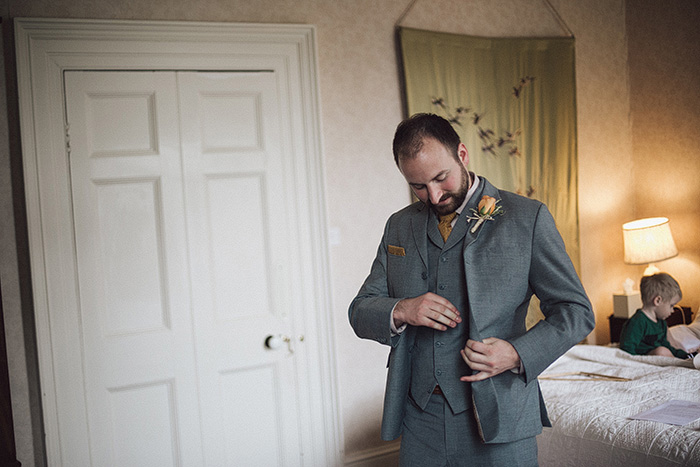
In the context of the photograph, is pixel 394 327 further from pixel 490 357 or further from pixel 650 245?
pixel 650 245

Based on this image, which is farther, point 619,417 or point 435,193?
point 619,417

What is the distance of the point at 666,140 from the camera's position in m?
4.21

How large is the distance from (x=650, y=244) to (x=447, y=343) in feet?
9.31

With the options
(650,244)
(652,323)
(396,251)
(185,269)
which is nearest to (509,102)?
(650,244)

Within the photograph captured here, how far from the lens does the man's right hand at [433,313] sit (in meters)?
1.45

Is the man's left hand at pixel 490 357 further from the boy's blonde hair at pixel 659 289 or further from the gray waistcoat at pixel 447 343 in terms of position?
the boy's blonde hair at pixel 659 289

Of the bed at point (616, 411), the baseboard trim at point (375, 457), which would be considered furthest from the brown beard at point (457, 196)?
the baseboard trim at point (375, 457)

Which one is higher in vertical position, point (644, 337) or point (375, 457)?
point (644, 337)

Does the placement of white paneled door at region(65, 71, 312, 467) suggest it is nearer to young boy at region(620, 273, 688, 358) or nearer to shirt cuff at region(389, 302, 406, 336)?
shirt cuff at region(389, 302, 406, 336)

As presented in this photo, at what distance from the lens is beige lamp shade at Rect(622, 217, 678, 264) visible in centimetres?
388

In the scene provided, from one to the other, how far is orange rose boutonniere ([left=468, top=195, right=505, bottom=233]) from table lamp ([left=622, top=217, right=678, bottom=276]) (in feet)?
8.99

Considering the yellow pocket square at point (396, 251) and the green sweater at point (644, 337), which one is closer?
the yellow pocket square at point (396, 251)

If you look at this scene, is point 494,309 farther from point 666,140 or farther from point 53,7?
point 666,140

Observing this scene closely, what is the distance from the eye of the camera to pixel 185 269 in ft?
9.90
